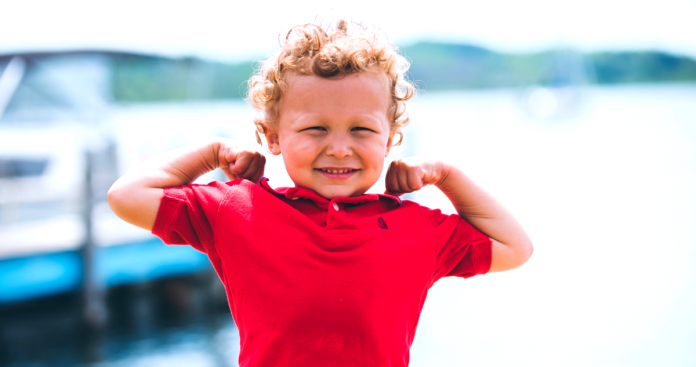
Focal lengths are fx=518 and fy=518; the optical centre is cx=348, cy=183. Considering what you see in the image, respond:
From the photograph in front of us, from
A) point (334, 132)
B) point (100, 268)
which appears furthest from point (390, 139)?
point (100, 268)

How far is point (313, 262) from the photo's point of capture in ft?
3.71

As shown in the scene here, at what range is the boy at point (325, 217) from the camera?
1.10 m

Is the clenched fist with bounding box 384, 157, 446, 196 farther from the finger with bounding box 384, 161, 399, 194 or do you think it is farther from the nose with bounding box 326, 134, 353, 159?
the nose with bounding box 326, 134, 353, 159

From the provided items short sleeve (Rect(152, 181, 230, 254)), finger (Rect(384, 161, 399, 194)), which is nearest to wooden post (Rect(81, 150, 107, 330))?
short sleeve (Rect(152, 181, 230, 254))

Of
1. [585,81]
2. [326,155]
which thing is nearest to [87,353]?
[326,155]

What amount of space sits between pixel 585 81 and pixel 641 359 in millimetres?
27736

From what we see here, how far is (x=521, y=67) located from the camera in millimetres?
34062

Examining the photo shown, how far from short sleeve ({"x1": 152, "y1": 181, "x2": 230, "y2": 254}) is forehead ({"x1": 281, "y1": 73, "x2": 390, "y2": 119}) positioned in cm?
27

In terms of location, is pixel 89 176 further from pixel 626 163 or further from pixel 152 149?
pixel 626 163

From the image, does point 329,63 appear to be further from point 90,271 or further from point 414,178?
point 90,271

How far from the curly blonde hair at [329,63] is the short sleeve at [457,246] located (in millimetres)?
281

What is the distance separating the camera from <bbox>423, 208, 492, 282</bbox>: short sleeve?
49.7 inches

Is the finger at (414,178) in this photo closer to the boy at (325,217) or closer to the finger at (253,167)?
the boy at (325,217)

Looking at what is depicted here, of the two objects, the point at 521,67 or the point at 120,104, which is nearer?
the point at 120,104
